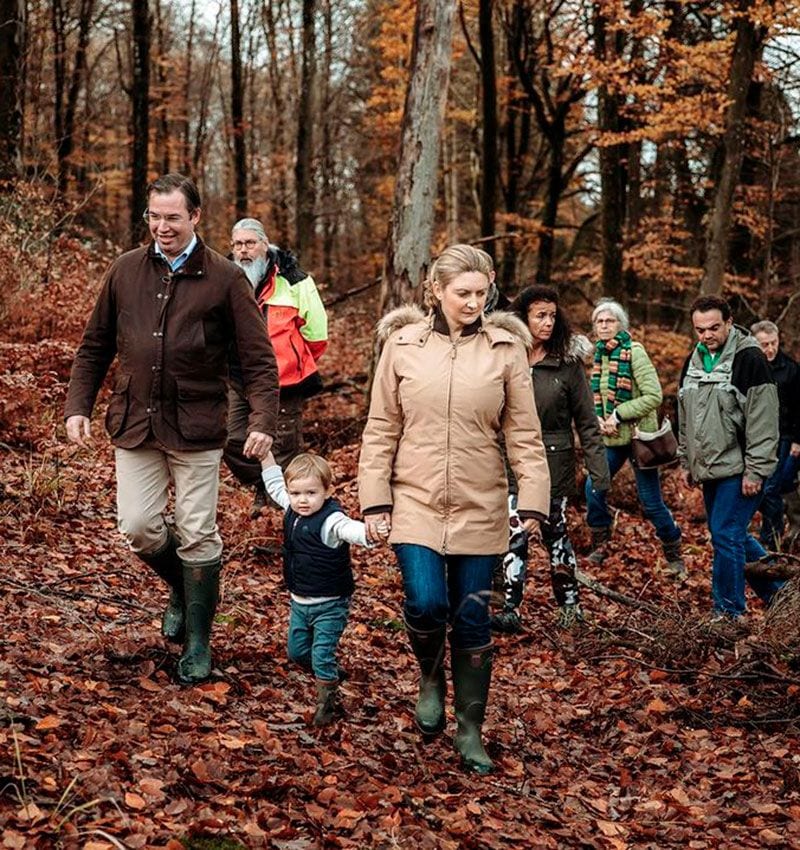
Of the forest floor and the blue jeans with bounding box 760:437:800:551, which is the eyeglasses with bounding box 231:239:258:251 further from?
the blue jeans with bounding box 760:437:800:551

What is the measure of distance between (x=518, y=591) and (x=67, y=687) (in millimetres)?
3540

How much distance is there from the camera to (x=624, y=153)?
2378 centimetres

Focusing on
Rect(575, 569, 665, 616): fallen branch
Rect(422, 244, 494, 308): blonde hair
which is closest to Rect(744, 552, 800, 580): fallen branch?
Rect(575, 569, 665, 616): fallen branch

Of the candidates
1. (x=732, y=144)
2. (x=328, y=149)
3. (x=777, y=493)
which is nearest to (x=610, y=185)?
(x=732, y=144)

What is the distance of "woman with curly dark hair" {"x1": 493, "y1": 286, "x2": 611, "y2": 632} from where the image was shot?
711 cm

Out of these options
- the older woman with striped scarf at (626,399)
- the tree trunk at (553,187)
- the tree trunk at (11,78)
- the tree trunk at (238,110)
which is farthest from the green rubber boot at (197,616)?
the tree trunk at (238,110)

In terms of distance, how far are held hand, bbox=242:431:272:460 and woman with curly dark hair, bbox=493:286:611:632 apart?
2.54 metres

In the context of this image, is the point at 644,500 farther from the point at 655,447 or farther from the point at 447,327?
the point at 447,327

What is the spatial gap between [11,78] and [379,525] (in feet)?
41.3

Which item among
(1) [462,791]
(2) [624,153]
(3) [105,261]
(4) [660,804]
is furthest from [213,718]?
(2) [624,153]

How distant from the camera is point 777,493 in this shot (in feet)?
35.3

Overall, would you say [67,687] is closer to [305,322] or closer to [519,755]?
[519,755]

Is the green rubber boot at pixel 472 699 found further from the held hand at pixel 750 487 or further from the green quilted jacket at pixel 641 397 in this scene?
the green quilted jacket at pixel 641 397

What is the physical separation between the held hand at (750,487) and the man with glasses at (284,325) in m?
3.48
